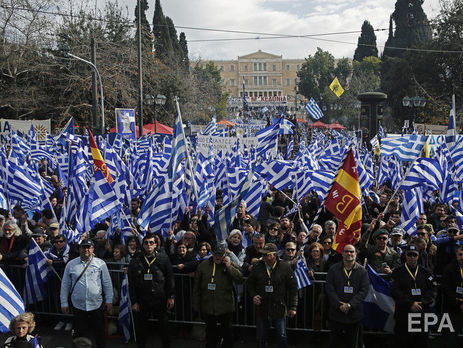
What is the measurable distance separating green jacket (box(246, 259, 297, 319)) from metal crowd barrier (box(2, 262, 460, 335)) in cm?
72

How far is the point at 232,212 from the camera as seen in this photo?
23.7 feet

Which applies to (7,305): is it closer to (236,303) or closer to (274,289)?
(274,289)

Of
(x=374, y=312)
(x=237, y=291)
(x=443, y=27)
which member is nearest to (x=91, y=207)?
(x=237, y=291)

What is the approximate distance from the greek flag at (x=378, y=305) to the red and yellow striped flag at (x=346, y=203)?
0.46 metres

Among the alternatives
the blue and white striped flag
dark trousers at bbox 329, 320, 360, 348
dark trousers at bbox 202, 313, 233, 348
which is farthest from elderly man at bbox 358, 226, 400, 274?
the blue and white striped flag

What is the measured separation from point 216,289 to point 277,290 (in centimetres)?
68

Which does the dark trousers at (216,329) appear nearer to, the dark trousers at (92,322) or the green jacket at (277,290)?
the green jacket at (277,290)

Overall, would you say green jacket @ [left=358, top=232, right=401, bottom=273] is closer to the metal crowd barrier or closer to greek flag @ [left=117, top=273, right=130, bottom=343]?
the metal crowd barrier

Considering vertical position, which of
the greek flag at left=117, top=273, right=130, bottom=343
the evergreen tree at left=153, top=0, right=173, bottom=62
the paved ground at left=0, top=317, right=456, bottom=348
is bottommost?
the paved ground at left=0, top=317, right=456, bottom=348

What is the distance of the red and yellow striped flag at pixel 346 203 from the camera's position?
630cm

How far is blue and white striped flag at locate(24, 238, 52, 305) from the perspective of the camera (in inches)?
263

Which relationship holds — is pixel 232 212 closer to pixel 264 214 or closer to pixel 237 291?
pixel 237 291

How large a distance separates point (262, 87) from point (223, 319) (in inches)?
5602

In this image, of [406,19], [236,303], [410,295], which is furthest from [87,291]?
[406,19]
